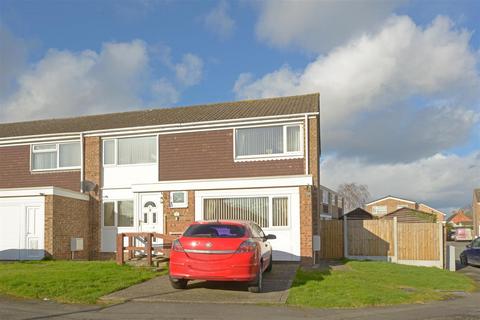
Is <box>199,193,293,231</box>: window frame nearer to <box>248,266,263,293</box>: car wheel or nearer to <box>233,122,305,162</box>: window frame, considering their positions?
<box>233,122,305,162</box>: window frame

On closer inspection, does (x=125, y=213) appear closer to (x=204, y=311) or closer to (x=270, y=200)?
(x=270, y=200)

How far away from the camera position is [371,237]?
2164 cm

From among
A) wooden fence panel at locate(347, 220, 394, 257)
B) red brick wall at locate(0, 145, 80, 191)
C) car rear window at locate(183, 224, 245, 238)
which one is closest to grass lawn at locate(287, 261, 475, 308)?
car rear window at locate(183, 224, 245, 238)

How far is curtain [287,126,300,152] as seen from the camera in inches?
730

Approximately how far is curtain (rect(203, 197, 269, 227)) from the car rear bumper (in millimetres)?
6453

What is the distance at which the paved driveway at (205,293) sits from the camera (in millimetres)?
9859


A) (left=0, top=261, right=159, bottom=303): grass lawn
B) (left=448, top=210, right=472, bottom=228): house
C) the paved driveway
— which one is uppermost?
(left=0, top=261, right=159, bottom=303): grass lawn

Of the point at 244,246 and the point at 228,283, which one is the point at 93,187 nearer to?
the point at 228,283

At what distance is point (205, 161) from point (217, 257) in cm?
957

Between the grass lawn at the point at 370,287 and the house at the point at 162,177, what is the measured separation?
248 centimetres

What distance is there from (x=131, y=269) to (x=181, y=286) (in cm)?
319

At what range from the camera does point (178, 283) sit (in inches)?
424

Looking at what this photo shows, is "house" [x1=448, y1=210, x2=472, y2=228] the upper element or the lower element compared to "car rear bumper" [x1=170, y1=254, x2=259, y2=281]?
lower

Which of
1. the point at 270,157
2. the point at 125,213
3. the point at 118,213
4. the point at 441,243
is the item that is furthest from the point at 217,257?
the point at 441,243
